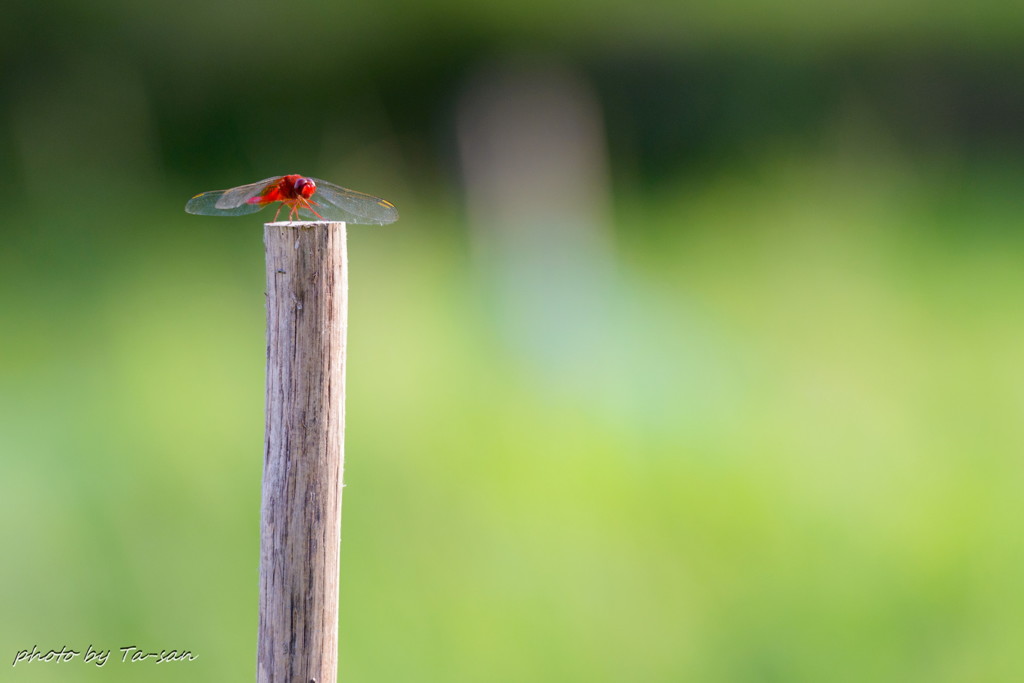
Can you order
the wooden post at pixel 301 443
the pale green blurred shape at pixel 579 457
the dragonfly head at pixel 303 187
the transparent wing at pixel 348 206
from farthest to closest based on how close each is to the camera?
the pale green blurred shape at pixel 579 457 < the transparent wing at pixel 348 206 < the dragonfly head at pixel 303 187 < the wooden post at pixel 301 443

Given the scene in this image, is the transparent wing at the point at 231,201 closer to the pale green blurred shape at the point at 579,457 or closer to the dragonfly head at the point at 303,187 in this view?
the dragonfly head at the point at 303,187

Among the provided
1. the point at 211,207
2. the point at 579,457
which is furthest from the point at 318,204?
the point at 579,457

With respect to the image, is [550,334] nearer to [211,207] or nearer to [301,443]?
[211,207]

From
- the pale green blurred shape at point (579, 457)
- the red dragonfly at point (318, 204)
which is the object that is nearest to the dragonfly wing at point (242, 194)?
the red dragonfly at point (318, 204)

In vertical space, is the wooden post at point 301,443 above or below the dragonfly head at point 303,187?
below

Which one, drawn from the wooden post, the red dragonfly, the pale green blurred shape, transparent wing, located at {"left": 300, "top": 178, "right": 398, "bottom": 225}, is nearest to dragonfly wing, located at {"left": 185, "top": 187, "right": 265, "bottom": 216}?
the red dragonfly

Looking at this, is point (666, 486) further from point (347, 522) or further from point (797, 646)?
point (347, 522)
